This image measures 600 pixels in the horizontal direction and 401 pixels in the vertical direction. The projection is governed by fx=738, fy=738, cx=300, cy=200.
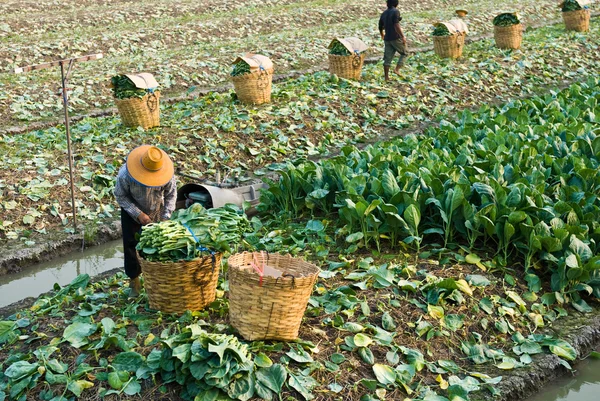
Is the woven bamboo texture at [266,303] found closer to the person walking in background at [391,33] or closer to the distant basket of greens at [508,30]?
the person walking in background at [391,33]

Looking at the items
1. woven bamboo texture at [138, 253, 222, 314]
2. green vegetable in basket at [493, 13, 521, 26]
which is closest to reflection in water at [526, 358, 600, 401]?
woven bamboo texture at [138, 253, 222, 314]

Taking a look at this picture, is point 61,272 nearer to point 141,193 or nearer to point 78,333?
point 141,193

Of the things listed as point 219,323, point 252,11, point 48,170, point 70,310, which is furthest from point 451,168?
point 252,11

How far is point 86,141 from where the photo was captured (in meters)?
9.99

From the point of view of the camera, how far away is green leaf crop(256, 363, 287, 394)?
458 centimetres

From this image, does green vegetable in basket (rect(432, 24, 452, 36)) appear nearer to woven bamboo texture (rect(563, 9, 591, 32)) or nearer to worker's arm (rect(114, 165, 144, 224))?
woven bamboo texture (rect(563, 9, 591, 32))

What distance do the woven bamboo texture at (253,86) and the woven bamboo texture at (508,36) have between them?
6461 millimetres

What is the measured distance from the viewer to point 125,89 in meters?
10.5

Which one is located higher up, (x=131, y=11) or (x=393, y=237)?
(x=131, y=11)

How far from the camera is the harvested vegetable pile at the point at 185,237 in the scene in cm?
519

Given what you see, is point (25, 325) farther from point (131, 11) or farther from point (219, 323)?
point (131, 11)

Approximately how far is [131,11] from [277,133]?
12.9m

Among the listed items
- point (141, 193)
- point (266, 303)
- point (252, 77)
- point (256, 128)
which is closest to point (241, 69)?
point (252, 77)

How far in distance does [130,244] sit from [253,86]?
19.8 feet
